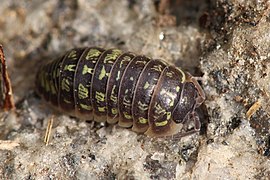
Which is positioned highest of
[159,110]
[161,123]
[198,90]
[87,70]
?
[87,70]

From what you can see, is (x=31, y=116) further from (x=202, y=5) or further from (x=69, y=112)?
(x=202, y=5)

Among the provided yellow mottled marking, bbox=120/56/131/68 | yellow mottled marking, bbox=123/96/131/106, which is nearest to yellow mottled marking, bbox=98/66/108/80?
yellow mottled marking, bbox=120/56/131/68

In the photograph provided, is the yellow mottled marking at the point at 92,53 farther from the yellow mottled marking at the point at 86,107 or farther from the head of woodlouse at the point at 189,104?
the head of woodlouse at the point at 189,104

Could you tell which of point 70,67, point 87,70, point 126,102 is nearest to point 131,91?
point 126,102

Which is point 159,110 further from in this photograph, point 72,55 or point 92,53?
point 72,55

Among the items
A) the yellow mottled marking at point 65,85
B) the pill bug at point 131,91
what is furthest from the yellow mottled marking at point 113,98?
the yellow mottled marking at point 65,85

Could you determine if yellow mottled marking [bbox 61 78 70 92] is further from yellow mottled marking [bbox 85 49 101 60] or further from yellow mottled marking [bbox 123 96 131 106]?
yellow mottled marking [bbox 123 96 131 106]
